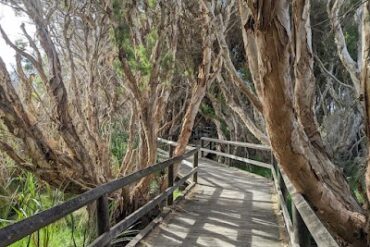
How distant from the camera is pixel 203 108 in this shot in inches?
681

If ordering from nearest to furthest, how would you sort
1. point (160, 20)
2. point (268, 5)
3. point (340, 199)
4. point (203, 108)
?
point (268, 5) < point (340, 199) < point (160, 20) < point (203, 108)

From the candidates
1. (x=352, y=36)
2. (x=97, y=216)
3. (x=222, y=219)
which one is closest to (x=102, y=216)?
(x=97, y=216)

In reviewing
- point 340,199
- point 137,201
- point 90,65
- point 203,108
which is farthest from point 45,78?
point 203,108

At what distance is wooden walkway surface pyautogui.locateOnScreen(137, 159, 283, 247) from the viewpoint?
516cm

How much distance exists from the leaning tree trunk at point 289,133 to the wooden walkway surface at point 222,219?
1202 mm

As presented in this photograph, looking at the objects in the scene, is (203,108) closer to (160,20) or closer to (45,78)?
(160,20)

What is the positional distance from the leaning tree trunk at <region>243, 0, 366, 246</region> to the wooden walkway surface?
1202 mm

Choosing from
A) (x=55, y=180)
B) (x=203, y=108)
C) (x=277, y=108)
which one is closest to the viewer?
(x=277, y=108)

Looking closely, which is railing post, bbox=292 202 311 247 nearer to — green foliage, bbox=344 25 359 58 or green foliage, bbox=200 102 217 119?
green foliage, bbox=344 25 359 58

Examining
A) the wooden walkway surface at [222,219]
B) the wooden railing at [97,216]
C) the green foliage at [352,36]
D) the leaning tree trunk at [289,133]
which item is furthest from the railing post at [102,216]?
the green foliage at [352,36]

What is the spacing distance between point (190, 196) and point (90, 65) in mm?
3250

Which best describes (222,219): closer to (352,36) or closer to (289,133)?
(289,133)

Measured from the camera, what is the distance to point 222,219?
6.36 metres

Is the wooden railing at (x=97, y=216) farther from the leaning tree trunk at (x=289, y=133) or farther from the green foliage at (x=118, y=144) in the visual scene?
the green foliage at (x=118, y=144)
